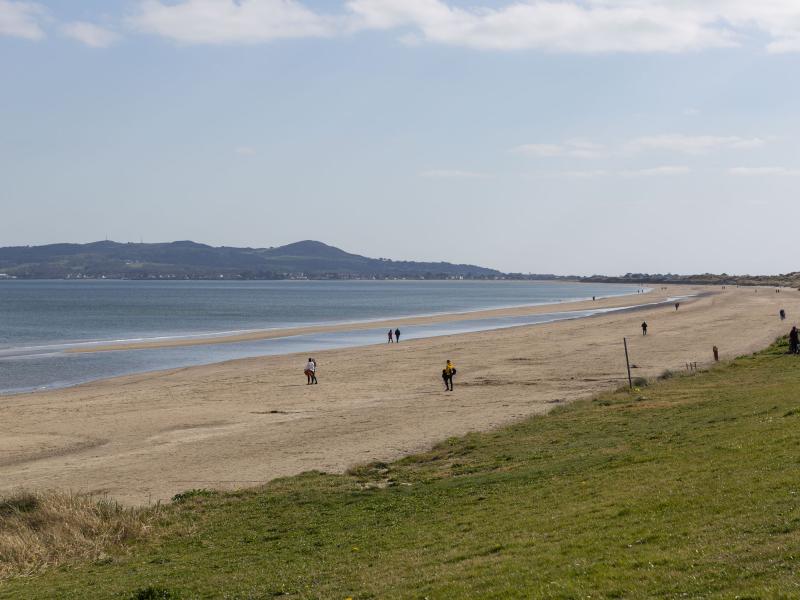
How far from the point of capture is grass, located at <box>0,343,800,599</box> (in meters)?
10.3

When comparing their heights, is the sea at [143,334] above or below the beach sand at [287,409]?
above

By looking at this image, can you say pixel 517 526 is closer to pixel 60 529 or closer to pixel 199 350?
pixel 60 529

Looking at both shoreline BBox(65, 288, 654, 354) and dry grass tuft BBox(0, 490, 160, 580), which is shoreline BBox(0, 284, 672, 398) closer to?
shoreline BBox(65, 288, 654, 354)

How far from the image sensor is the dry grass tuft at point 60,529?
1557 centimetres

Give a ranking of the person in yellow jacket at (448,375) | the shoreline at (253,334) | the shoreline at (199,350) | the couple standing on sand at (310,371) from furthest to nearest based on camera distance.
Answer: the shoreline at (253,334) → the shoreline at (199,350) → the couple standing on sand at (310,371) → the person in yellow jacket at (448,375)

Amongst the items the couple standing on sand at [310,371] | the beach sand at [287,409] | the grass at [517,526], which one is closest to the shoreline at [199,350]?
the beach sand at [287,409]

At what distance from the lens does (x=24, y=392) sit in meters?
44.9

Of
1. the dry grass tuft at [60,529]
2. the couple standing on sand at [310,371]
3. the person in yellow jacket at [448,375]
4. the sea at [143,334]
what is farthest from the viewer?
the sea at [143,334]

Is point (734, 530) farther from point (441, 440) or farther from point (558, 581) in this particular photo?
point (441, 440)

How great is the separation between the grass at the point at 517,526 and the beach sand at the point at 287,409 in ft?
11.0

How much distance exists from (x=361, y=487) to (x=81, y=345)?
60.4 metres

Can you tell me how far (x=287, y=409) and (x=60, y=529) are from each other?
60.0 ft

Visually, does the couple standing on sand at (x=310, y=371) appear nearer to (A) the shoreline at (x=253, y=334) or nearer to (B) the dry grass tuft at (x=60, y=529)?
(B) the dry grass tuft at (x=60, y=529)

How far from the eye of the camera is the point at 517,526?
45.5 feet
